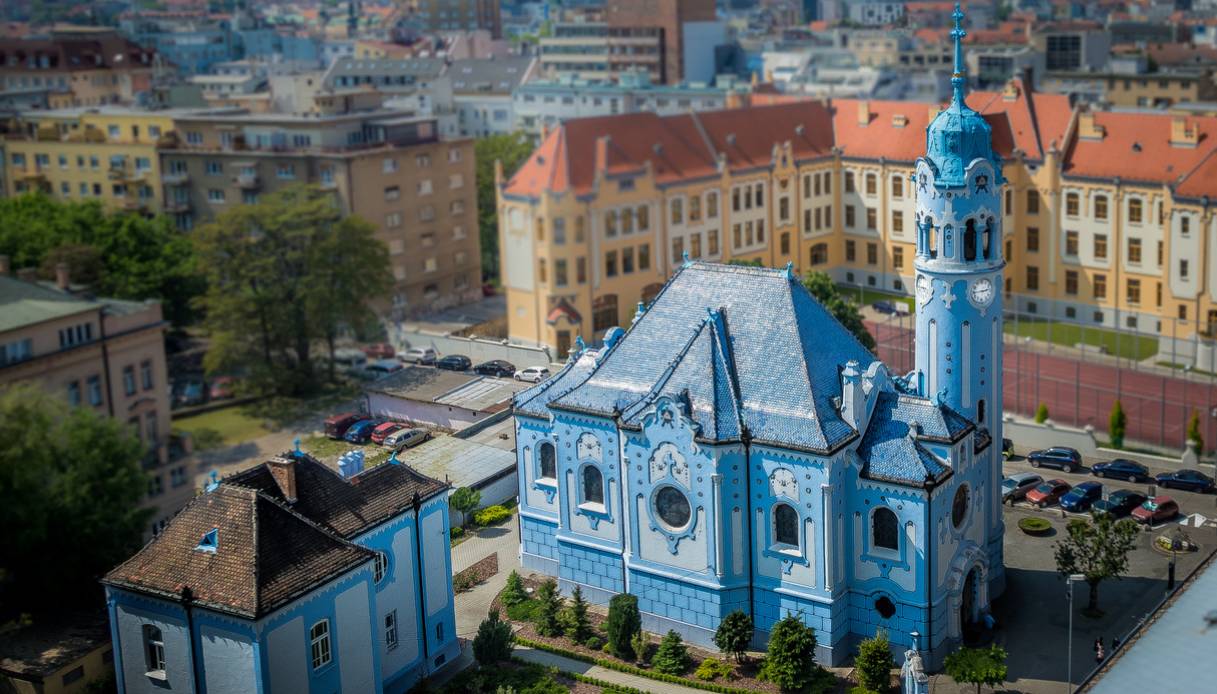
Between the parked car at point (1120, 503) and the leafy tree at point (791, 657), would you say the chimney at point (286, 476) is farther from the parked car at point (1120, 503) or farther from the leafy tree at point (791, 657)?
the parked car at point (1120, 503)

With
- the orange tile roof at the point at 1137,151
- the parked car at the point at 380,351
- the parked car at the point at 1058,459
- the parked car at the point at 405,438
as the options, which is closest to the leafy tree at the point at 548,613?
the parked car at the point at 405,438

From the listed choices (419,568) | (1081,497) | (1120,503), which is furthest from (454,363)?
(1120,503)

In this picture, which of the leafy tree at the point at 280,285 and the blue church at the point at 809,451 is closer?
the blue church at the point at 809,451

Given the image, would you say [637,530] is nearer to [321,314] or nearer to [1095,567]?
[1095,567]

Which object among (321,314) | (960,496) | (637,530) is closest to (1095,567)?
(960,496)

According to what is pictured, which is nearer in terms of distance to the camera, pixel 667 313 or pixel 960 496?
pixel 960 496

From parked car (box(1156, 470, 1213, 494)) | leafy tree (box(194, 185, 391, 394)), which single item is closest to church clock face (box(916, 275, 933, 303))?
parked car (box(1156, 470, 1213, 494))

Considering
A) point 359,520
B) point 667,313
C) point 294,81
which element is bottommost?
point 359,520
